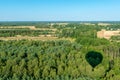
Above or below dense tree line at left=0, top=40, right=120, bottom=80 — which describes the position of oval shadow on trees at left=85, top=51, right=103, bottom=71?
below

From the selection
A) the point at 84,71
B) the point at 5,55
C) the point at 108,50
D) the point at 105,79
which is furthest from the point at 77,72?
the point at 108,50

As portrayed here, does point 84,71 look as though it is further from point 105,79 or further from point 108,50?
point 108,50

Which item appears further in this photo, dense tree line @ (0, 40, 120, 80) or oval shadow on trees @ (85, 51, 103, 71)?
oval shadow on trees @ (85, 51, 103, 71)

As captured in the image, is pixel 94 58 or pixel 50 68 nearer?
pixel 50 68

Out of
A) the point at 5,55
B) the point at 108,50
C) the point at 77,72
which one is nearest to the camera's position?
the point at 77,72

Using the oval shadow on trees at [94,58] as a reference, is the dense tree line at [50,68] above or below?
above

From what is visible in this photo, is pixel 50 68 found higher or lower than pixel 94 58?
higher

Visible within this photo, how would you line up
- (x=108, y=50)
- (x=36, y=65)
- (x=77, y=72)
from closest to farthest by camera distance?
(x=77, y=72) → (x=36, y=65) → (x=108, y=50)

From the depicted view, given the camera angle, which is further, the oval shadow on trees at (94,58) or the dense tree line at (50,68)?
Answer: the oval shadow on trees at (94,58)
